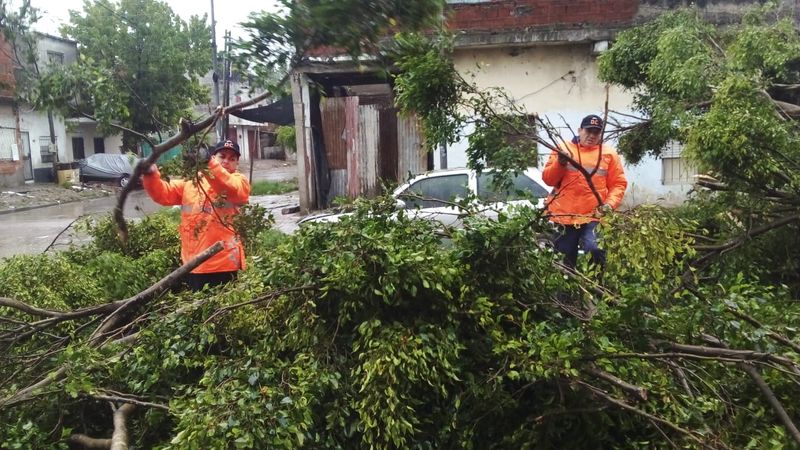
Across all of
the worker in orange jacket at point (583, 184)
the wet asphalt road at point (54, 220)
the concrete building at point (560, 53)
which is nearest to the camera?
the worker in orange jacket at point (583, 184)

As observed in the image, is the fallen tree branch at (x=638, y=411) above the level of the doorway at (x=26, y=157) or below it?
below

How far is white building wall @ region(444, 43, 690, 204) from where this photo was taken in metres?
10.9

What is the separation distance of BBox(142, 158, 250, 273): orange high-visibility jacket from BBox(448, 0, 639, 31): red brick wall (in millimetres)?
7297

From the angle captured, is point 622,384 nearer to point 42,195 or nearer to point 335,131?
point 335,131

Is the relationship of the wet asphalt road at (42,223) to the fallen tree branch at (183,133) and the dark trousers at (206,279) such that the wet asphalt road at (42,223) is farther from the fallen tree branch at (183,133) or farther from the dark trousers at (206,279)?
the fallen tree branch at (183,133)

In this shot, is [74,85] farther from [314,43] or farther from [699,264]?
[699,264]

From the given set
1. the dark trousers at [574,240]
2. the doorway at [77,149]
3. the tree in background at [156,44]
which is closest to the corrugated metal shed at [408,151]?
the dark trousers at [574,240]

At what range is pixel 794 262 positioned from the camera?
15.2ft

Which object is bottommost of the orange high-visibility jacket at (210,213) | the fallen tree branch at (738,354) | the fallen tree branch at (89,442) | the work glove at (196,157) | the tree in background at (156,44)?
the fallen tree branch at (89,442)

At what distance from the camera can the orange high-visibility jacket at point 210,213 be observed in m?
4.16

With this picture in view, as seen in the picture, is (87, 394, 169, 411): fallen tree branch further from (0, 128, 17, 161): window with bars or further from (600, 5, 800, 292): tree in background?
(0, 128, 17, 161): window with bars

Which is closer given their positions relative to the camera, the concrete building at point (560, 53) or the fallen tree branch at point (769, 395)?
the fallen tree branch at point (769, 395)

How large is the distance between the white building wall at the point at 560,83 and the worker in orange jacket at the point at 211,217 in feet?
22.7

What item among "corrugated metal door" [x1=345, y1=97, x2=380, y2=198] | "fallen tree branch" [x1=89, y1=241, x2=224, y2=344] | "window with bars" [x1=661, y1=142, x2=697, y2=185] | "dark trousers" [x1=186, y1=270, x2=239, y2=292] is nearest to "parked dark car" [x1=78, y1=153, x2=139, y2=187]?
"corrugated metal door" [x1=345, y1=97, x2=380, y2=198]
